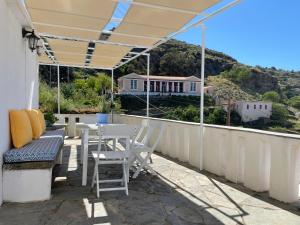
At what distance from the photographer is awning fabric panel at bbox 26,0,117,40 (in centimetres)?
408

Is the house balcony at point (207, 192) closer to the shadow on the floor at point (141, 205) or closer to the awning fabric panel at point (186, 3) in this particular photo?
the shadow on the floor at point (141, 205)

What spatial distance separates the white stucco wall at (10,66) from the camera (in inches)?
137

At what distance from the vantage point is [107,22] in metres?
4.86

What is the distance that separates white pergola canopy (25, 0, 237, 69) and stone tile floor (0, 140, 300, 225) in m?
2.49

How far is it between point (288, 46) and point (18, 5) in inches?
2844

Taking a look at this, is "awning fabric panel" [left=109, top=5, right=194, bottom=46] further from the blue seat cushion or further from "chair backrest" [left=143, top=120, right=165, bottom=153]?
the blue seat cushion

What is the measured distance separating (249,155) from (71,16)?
3429 mm

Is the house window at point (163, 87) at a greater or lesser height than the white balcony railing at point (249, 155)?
greater

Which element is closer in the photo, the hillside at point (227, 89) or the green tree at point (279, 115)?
the green tree at point (279, 115)

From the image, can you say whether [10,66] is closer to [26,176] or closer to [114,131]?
[26,176]

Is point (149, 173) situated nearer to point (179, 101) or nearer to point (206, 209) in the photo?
point (206, 209)

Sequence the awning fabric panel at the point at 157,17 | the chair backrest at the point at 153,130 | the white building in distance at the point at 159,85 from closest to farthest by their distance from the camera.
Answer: the awning fabric panel at the point at 157,17
the chair backrest at the point at 153,130
the white building in distance at the point at 159,85

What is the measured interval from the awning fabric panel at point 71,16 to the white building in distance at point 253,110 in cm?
3835

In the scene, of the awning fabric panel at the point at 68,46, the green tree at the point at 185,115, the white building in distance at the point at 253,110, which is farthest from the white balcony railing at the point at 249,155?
the white building in distance at the point at 253,110
